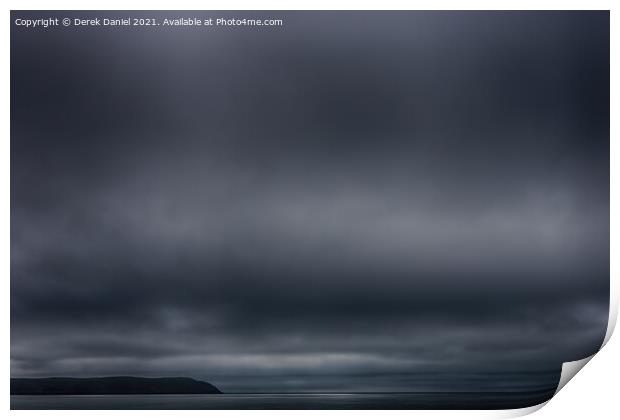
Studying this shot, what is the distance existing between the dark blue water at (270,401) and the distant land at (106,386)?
22 mm

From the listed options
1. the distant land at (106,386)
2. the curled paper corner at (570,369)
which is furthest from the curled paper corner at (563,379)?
the distant land at (106,386)

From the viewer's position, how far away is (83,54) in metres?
3.69

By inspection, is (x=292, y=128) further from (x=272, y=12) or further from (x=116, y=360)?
(x=116, y=360)

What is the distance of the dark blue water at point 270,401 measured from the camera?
12.2ft

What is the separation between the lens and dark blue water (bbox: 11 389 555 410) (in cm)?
371

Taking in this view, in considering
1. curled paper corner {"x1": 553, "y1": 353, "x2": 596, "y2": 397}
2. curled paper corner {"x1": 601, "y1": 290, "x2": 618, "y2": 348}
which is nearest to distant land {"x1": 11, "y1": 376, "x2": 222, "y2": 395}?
curled paper corner {"x1": 553, "y1": 353, "x2": 596, "y2": 397}

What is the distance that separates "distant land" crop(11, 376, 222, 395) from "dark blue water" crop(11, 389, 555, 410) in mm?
22

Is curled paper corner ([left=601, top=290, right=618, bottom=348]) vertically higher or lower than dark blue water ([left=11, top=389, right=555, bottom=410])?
higher

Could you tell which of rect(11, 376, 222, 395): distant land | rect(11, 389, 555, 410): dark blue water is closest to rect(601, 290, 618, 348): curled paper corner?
rect(11, 389, 555, 410): dark blue water

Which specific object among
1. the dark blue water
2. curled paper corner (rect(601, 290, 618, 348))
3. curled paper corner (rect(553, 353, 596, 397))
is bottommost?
the dark blue water

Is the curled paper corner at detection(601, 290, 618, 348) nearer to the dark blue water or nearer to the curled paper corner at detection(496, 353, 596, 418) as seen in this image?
the curled paper corner at detection(496, 353, 596, 418)

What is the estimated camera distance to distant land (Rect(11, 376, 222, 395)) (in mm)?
3709

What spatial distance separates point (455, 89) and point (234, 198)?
1.10 meters
